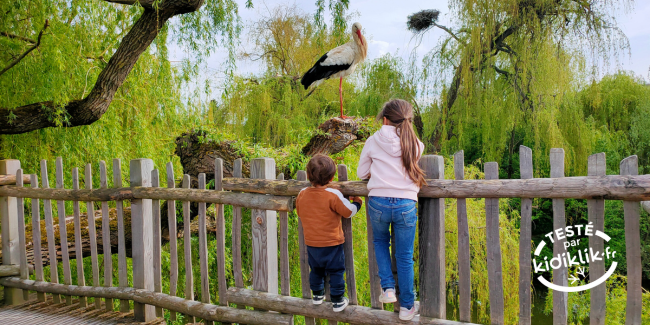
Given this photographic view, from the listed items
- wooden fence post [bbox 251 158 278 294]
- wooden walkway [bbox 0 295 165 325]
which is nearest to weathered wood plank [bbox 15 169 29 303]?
wooden walkway [bbox 0 295 165 325]

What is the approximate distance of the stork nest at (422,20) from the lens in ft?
35.6

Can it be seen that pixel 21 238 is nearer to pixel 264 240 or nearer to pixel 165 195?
pixel 165 195

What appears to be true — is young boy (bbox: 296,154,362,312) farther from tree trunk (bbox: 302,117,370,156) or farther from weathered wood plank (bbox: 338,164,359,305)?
tree trunk (bbox: 302,117,370,156)

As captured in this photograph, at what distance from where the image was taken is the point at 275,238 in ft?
10.4

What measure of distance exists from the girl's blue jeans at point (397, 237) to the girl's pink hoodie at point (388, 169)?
0.04 m

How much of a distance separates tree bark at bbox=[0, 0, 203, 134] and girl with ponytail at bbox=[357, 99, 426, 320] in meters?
2.82

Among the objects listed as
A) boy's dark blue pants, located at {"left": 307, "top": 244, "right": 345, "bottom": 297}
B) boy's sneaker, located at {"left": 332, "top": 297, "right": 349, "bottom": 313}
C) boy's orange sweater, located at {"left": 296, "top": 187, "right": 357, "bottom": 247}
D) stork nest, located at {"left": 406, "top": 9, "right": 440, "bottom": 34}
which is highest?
stork nest, located at {"left": 406, "top": 9, "right": 440, "bottom": 34}

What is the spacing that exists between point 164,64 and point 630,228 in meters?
5.33

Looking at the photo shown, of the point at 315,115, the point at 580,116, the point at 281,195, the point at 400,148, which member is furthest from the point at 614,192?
the point at 315,115

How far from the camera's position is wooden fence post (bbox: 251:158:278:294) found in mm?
3096

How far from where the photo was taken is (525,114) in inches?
360

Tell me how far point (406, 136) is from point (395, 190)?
11.9 inches

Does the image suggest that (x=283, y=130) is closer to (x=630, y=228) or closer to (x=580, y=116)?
(x=580, y=116)

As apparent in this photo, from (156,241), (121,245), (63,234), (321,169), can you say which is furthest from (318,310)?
(63,234)
